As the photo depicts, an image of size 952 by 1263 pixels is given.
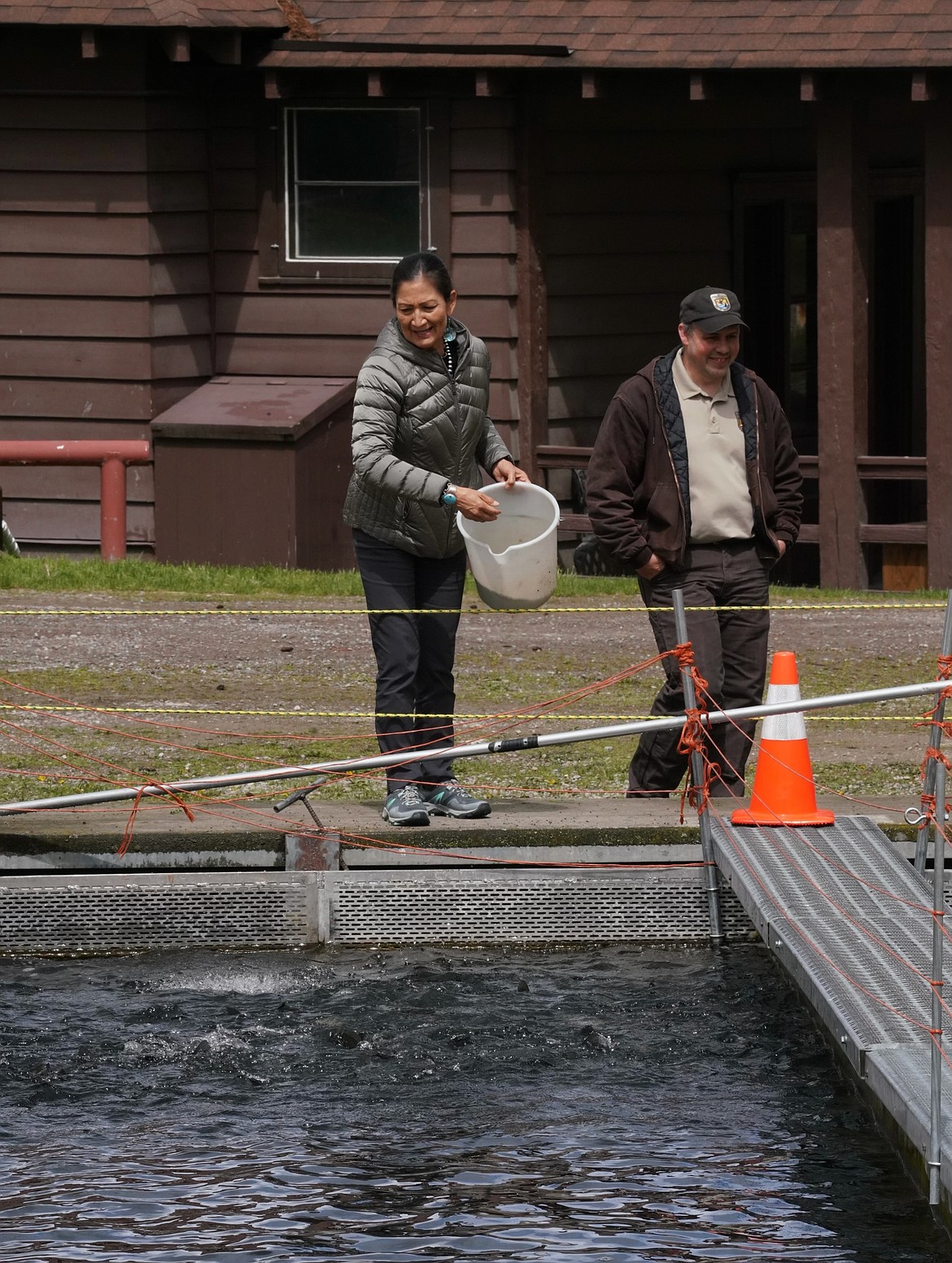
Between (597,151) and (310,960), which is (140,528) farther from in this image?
(310,960)

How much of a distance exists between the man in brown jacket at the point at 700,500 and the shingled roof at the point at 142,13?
7275 mm

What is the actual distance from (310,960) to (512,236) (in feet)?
27.5

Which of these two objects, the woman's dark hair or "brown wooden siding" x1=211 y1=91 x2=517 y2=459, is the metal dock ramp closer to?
the woman's dark hair

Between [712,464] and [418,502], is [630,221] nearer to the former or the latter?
[712,464]

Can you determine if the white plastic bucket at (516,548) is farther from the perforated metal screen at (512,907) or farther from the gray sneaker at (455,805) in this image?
the perforated metal screen at (512,907)

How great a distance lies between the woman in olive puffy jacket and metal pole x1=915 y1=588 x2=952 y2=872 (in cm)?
138

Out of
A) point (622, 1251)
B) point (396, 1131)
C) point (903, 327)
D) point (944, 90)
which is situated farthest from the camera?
point (903, 327)

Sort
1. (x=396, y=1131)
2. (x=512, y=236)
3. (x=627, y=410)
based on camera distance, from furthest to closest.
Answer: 1. (x=512, y=236)
2. (x=627, y=410)
3. (x=396, y=1131)

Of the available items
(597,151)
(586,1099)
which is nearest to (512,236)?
(597,151)

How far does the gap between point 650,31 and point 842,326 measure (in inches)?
84.8

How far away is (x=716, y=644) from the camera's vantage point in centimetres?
732

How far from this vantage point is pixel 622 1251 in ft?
15.4

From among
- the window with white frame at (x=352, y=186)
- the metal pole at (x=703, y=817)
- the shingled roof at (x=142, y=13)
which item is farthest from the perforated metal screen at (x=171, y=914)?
the window with white frame at (x=352, y=186)

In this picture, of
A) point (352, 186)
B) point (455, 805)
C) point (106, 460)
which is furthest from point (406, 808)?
point (352, 186)
